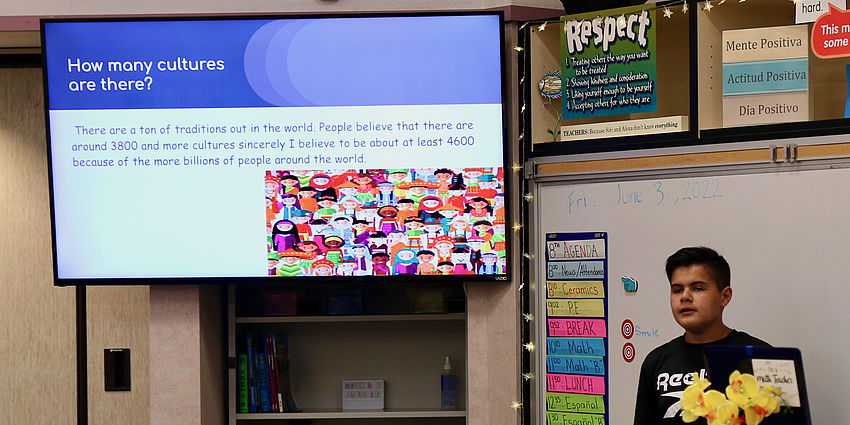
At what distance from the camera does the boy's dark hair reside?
290 cm

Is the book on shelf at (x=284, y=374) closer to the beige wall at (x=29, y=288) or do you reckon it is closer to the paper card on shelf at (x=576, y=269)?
the beige wall at (x=29, y=288)

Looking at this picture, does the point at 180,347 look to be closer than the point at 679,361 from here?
No

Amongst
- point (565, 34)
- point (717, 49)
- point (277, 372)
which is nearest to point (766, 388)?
point (717, 49)

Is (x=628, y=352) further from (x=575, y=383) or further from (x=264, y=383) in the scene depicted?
(x=264, y=383)

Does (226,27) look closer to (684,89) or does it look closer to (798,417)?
(684,89)

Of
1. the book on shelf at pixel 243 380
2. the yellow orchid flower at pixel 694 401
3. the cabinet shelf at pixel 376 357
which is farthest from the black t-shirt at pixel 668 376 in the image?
the book on shelf at pixel 243 380

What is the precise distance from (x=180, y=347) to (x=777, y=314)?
2.11 metres

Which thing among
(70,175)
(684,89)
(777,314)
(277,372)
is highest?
(684,89)

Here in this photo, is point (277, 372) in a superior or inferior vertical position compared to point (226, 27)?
inferior

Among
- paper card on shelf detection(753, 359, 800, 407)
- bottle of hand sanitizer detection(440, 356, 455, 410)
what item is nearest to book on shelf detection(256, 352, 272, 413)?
bottle of hand sanitizer detection(440, 356, 455, 410)

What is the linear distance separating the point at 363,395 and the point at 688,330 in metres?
1.55

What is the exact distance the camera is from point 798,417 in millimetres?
2377

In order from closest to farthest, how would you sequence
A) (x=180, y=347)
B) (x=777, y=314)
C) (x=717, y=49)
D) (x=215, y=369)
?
1. (x=777, y=314)
2. (x=717, y=49)
3. (x=180, y=347)
4. (x=215, y=369)

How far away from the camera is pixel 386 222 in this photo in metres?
3.34
